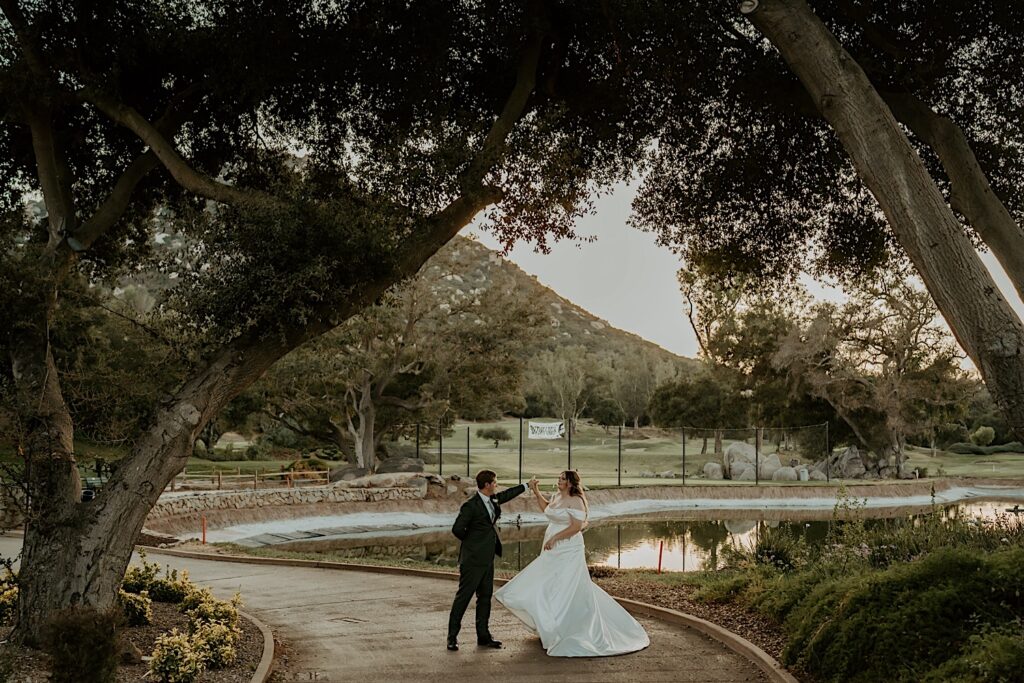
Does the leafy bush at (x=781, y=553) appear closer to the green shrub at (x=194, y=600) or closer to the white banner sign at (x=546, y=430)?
the green shrub at (x=194, y=600)

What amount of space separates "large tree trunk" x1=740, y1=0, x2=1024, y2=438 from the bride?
378cm

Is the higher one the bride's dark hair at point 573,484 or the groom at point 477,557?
the bride's dark hair at point 573,484

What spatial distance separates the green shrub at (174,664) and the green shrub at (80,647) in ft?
3.27

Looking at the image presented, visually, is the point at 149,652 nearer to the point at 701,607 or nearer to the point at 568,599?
the point at 568,599

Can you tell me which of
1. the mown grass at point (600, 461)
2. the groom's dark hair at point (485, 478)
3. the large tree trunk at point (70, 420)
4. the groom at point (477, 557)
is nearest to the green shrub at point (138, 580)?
the large tree trunk at point (70, 420)

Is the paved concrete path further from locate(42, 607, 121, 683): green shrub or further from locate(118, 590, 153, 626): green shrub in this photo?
locate(42, 607, 121, 683): green shrub

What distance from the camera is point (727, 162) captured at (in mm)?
12570

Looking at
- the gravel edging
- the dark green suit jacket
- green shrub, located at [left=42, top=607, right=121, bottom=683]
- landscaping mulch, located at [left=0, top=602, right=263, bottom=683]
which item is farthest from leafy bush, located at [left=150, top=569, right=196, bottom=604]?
green shrub, located at [left=42, top=607, right=121, bottom=683]

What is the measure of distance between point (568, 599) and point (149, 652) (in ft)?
12.4

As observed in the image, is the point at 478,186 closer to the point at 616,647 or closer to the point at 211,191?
the point at 211,191

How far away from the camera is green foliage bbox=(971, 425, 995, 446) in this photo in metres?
59.7

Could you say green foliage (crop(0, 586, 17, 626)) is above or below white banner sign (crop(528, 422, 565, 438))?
below

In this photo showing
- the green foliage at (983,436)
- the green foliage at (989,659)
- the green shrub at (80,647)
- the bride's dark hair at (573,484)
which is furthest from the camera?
the green foliage at (983,436)

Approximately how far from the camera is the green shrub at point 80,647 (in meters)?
5.82
